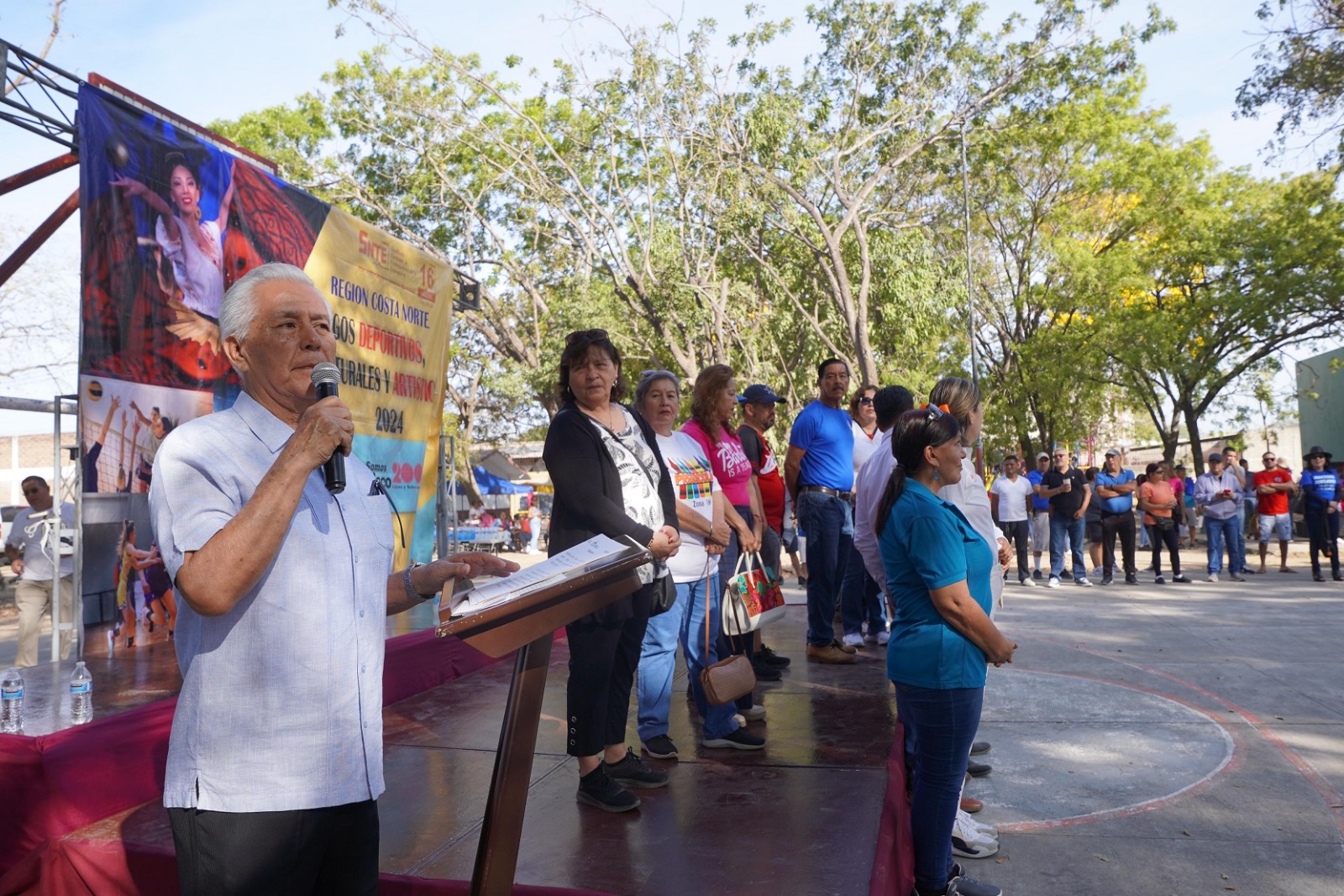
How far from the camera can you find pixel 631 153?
64.4 ft

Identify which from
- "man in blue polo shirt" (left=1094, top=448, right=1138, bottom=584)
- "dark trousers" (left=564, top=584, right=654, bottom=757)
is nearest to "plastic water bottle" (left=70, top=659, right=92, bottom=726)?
"dark trousers" (left=564, top=584, right=654, bottom=757)

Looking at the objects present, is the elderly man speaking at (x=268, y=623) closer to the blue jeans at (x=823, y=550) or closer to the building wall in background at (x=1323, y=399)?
the blue jeans at (x=823, y=550)

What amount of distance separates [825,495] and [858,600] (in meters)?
0.89

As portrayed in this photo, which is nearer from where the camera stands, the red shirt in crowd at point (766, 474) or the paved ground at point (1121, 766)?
the paved ground at point (1121, 766)

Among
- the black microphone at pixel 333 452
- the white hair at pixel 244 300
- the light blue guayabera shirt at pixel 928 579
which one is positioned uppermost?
the white hair at pixel 244 300

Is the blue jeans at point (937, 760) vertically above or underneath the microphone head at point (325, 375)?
underneath

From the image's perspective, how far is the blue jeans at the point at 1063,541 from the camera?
1272 cm

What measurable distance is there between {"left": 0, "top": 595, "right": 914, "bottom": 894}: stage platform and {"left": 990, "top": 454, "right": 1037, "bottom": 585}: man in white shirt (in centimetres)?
848

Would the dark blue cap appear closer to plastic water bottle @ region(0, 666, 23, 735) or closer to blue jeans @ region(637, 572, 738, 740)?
blue jeans @ region(637, 572, 738, 740)

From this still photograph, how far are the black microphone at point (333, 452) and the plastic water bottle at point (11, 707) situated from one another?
2.70 metres

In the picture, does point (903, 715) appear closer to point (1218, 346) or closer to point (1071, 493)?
point (1071, 493)

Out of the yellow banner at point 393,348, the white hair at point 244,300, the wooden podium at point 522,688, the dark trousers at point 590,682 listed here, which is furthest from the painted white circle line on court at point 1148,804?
the yellow banner at point 393,348

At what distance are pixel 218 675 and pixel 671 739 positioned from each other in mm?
2773

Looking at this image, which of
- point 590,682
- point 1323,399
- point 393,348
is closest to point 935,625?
point 590,682
